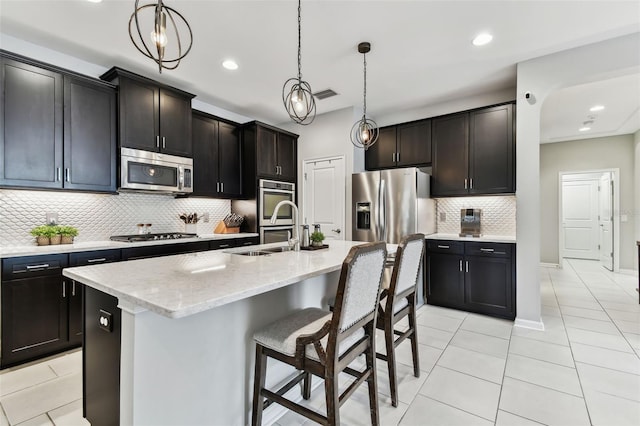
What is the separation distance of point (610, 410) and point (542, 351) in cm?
82

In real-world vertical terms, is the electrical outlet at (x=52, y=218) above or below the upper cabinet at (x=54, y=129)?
below

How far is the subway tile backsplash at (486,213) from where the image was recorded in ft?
13.0

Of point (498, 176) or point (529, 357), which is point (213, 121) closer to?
point (498, 176)

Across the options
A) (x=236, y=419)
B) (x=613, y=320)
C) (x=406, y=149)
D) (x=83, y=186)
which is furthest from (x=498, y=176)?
(x=83, y=186)

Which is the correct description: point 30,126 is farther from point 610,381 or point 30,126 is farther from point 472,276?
point 610,381

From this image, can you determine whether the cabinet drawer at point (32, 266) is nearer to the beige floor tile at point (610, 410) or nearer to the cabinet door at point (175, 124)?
the cabinet door at point (175, 124)

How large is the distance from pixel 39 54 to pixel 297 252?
10.4 feet

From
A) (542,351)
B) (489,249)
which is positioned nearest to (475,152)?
(489,249)

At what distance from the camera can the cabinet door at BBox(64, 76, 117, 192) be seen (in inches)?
113

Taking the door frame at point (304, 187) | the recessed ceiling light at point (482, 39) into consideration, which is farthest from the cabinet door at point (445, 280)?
the recessed ceiling light at point (482, 39)

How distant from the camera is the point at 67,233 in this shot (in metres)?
2.93

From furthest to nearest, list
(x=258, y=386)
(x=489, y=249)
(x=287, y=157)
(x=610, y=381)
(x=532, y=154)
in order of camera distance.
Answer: (x=287, y=157) → (x=489, y=249) → (x=532, y=154) → (x=610, y=381) → (x=258, y=386)

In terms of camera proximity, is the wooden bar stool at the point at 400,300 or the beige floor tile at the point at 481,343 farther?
Answer: the beige floor tile at the point at 481,343

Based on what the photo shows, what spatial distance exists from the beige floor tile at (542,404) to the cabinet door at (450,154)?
2439 mm
